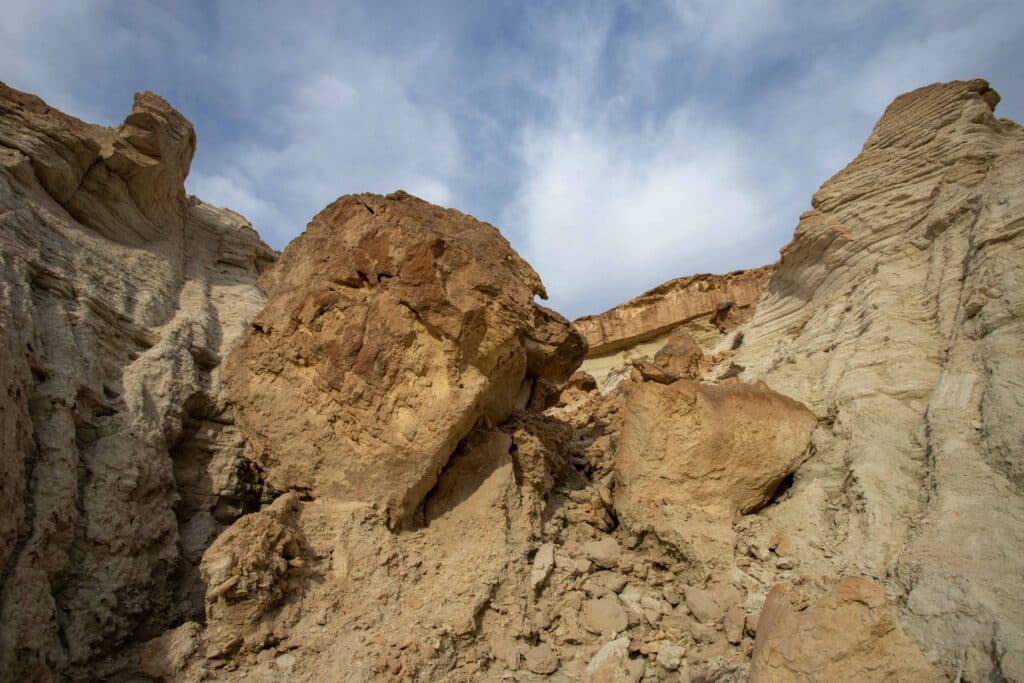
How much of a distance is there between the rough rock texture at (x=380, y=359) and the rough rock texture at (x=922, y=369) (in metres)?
A: 2.94

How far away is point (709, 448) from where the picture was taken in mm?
4742

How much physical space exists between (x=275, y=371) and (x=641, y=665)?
3709 millimetres

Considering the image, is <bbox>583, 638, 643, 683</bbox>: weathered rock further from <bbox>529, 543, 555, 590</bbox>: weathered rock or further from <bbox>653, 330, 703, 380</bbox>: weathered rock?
<bbox>653, 330, 703, 380</bbox>: weathered rock

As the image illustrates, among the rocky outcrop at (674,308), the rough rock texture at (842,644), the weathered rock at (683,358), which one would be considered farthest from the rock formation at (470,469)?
the rocky outcrop at (674,308)

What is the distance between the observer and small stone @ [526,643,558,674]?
363 cm

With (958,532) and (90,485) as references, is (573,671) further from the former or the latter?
(90,485)

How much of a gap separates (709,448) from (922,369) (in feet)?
6.19

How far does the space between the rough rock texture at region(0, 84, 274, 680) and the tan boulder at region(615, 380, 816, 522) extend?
3535mm

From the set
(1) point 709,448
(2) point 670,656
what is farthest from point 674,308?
(2) point 670,656

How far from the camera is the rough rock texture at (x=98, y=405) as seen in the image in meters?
3.06

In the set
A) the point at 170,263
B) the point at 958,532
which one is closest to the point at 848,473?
the point at 958,532

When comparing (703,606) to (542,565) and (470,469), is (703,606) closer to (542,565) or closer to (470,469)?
(542,565)

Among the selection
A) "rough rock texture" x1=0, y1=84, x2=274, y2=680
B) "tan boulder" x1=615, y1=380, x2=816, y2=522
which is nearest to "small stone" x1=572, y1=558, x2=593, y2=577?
"tan boulder" x1=615, y1=380, x2=816, y2=522

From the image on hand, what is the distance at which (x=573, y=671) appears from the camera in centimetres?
365
